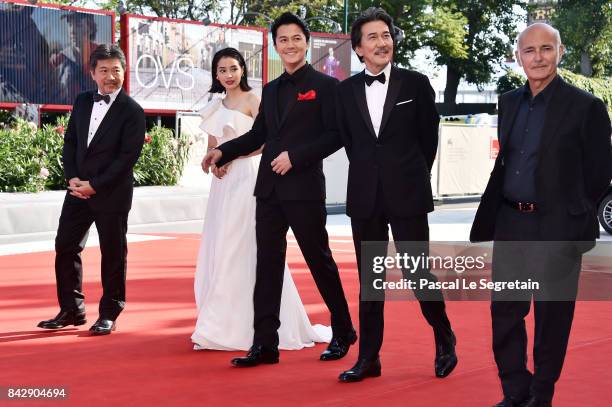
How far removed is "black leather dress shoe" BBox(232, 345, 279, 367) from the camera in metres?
6.24

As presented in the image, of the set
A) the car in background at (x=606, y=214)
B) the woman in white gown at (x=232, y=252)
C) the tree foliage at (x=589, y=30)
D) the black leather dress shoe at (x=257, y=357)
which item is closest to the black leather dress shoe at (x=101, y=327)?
the woman in white gown at (x=232, y=252)

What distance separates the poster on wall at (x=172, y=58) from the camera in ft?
125

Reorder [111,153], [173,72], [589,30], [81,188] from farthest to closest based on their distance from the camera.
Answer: [589,30] → [173,72] → [111,153] → [81,188]

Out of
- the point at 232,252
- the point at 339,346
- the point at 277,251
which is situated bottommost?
the point at 339,346

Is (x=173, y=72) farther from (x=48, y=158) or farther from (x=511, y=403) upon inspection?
(x=511, y=403)

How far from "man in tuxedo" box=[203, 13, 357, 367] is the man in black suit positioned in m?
0.43

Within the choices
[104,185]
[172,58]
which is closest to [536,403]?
[104,185]

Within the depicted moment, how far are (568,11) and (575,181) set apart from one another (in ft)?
174

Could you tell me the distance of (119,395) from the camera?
218 inches

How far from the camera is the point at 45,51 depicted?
35.8 m

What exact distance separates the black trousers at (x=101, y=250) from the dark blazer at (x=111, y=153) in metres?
0.11

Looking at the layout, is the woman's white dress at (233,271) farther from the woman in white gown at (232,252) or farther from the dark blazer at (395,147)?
the dark blazer at (395,147)

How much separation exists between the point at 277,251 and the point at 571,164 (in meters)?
2.09

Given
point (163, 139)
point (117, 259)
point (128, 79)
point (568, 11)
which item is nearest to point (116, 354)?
point (117, 259)
